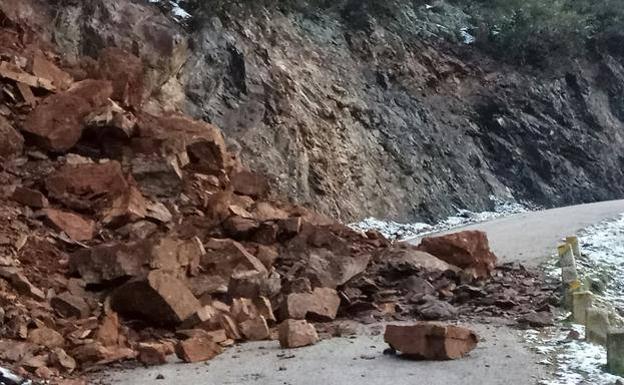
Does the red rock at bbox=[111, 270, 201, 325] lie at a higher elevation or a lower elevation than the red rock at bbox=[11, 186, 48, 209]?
lower

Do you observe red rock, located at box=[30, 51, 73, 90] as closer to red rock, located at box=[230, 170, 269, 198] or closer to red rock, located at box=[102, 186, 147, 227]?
red rock, located at box=[102, 186, 147, 227]

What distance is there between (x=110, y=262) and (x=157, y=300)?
860mm

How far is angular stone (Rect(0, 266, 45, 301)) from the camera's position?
7.14 meters

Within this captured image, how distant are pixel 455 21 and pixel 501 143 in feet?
18.3

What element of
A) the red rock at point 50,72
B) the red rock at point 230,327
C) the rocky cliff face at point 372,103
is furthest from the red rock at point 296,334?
the rocky cliff face at point 372,103

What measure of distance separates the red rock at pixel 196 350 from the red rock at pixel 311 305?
4.09ft

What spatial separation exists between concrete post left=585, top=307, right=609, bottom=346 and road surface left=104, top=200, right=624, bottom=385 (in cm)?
58

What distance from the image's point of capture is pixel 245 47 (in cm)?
1733

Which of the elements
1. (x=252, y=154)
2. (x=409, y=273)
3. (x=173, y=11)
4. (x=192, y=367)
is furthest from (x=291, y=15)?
(x=192, y=367)

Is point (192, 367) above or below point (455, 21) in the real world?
below

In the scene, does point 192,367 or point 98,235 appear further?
point 98,235

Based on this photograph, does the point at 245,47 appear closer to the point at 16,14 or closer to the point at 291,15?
the point at 291,15

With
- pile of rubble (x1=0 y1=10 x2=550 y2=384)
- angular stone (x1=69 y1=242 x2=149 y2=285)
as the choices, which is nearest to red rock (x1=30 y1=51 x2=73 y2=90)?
pile of rubble (x1=0 y1=10 x2=550 y2=384)

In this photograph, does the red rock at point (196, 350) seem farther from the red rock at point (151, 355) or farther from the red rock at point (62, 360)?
the red rock at point (62, 360)
